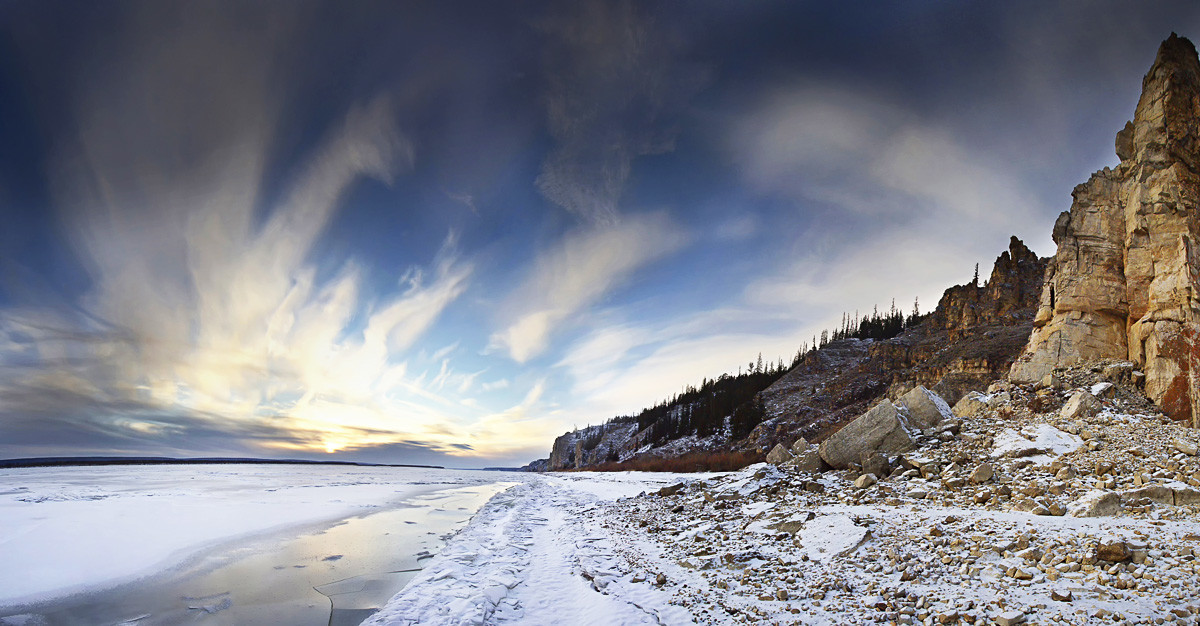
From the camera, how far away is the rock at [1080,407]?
12.4 metres

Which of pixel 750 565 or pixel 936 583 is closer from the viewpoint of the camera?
pixel 936 583

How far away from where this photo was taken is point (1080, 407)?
41.3ft

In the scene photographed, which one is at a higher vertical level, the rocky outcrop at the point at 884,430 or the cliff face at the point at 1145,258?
the cliff face at the point at 1145,258

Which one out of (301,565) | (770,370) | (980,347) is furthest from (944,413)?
(770,370)

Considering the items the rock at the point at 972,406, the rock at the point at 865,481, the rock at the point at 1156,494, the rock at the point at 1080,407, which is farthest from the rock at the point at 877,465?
the rock at the point at 1156,494

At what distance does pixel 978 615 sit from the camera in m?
5.49

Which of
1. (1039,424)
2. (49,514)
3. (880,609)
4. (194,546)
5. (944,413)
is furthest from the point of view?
(49,514)

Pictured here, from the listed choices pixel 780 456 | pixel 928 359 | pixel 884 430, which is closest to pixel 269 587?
pixel 780 456

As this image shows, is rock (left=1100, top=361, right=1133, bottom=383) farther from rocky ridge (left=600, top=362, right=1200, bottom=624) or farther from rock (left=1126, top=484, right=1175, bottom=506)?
rock (left=1126, top=484, right=1175, bottom=506)

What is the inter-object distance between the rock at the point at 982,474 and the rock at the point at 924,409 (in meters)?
4.22

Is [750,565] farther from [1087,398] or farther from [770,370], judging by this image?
[770,370]

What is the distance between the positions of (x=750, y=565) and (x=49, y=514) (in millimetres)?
25367

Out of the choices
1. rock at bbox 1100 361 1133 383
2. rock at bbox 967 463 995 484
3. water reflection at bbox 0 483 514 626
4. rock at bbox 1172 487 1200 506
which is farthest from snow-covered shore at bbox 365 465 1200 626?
rock at bbox 1100 361 1133 383

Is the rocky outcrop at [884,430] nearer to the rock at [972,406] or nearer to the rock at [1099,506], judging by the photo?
the rock at [972,406]
